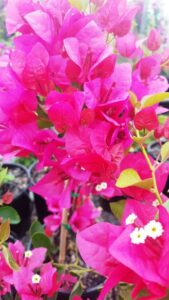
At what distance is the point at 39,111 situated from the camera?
58 cm

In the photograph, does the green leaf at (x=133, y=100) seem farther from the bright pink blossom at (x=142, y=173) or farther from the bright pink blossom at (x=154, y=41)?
the bright pink blossom at (x=154, y=41)

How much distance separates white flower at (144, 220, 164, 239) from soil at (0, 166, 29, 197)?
3.69ft

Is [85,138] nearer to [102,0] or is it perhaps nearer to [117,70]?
[117,70]

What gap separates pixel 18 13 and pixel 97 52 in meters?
0.14

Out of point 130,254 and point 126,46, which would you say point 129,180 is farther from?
point 126,46

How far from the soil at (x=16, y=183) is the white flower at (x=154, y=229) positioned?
1.13m

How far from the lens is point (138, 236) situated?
0.43 meters

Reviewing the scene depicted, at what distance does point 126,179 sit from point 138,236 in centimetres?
7

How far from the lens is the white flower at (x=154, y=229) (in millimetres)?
425

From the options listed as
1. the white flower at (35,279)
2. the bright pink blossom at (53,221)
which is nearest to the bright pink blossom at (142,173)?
the white flower at (35,279)

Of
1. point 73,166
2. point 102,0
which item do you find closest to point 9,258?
point 73,166

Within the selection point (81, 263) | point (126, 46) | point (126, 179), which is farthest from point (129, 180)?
point (81, 263)

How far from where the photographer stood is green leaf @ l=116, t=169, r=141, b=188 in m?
0.44

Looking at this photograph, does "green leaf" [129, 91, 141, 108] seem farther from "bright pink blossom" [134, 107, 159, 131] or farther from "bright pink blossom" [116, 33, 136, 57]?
"bright pink blossom" [116, 33, 136, 57]
